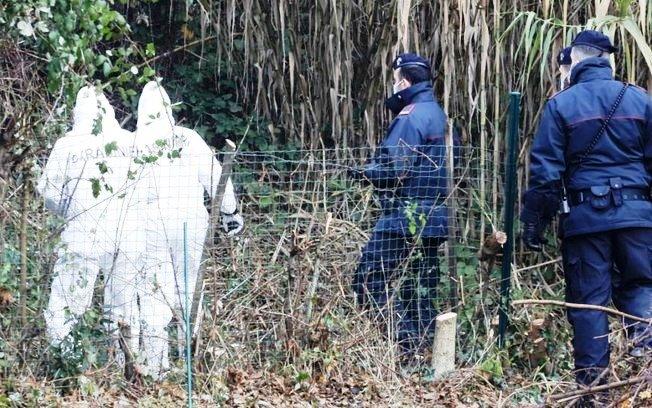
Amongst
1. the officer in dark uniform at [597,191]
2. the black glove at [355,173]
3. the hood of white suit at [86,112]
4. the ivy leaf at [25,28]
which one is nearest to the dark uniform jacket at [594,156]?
the officer in dark uniform at [597,191]

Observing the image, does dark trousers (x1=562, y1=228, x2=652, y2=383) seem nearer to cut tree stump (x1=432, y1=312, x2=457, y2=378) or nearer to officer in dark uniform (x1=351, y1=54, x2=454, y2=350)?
A: cut tree stump (x1=432, y1=312, x2=457, y2=378)

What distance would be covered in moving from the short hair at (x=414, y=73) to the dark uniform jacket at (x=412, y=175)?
0.22 m

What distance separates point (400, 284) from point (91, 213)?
1.76m

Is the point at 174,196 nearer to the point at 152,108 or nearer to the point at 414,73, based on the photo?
the point at 152,108

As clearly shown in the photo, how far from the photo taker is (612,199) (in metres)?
6.43

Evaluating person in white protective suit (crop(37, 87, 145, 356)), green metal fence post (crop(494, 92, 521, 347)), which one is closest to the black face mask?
green metal fence post (crop(494, 92, 521, 347))

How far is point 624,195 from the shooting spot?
647cm

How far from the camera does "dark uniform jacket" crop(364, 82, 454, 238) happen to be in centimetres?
725

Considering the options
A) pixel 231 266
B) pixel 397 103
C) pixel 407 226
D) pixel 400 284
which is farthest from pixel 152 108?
pixel 400 284

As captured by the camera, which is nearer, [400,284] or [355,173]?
[400,284]

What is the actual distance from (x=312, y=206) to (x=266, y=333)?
0.87 meters

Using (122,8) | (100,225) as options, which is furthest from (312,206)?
(122,8)

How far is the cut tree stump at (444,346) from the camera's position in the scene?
6895mm

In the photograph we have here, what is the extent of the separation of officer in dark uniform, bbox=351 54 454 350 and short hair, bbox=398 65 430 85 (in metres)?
0.23
